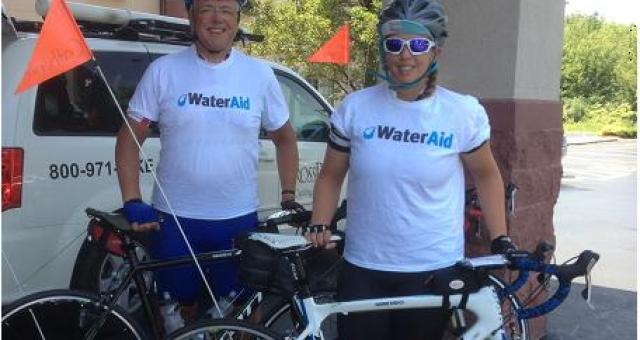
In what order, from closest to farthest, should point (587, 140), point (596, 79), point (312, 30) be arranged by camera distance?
point (312, 30)
point (587, 140)
point (596, 79)

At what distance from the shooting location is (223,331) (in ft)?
8.15

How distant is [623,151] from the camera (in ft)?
93.4

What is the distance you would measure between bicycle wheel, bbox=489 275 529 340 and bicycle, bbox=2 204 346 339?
0.81 metres

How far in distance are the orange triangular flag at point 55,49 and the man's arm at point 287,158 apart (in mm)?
921

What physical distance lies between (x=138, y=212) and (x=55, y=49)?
70cm

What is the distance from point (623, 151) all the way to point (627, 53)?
73.3ft

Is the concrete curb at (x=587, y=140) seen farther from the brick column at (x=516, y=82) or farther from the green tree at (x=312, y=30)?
the brick column at (x=516, y=82)

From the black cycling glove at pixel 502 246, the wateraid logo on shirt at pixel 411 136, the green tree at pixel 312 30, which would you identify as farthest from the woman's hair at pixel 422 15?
the green tree at pixel 312 30

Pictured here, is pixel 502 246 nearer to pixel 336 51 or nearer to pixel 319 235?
pixel 319 235

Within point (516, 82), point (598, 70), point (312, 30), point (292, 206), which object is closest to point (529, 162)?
point (516, 82)

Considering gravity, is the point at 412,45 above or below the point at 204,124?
above

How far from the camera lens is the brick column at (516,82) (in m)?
4.10

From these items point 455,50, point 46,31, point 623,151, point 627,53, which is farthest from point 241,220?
point 627,53

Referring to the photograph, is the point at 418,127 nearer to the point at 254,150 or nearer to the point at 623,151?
the point at 254,150
